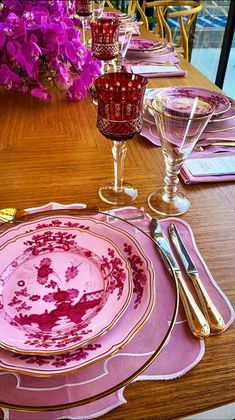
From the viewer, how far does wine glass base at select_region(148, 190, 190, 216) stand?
1.89 ft

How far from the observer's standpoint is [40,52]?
831 mm

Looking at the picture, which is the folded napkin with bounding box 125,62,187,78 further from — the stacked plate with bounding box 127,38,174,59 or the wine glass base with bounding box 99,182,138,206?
the wine glass base with bounding box 99,182,138,206

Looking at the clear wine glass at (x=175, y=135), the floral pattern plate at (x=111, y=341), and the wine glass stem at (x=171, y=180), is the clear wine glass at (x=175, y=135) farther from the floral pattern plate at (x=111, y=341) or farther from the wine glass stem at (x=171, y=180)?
the floral pattern plate at (x=111, y=341)

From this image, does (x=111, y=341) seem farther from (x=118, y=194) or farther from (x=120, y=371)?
(x=118, y=194)

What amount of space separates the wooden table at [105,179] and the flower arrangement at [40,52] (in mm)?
48

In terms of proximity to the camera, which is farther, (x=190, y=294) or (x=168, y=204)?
(x=168, y=204)

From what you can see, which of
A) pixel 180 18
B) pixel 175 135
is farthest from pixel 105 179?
pixel 180 18

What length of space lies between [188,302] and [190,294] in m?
0.01

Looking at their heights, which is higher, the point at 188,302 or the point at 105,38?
the point at 105,38

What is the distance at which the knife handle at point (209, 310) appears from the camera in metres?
0.40

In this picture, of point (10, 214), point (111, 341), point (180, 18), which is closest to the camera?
point (111, 341)

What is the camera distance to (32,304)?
416 mm

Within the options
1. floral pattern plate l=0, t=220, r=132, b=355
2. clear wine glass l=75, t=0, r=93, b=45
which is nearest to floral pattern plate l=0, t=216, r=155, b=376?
floral pattern plate l=0, t=220, r=132, b=355

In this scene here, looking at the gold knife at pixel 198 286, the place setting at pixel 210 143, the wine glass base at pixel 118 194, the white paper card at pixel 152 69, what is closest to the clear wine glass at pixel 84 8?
the white paper card at pixel 152 69
